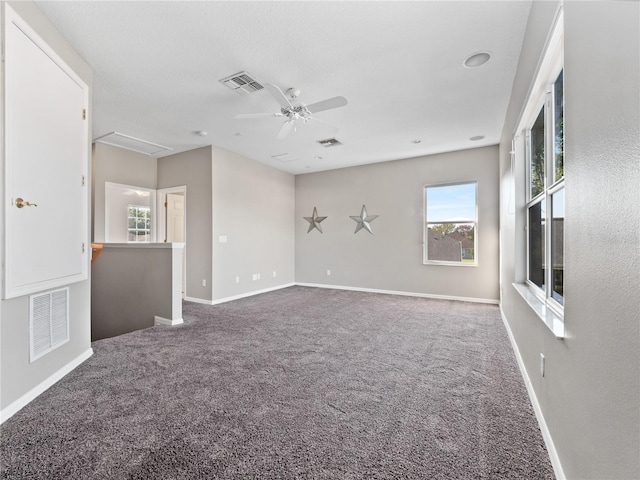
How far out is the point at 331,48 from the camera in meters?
2.62

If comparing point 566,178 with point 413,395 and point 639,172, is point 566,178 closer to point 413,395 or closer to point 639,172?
point 639,172

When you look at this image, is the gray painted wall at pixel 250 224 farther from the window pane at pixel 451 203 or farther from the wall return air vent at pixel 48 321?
the window pane at pixel 451 203

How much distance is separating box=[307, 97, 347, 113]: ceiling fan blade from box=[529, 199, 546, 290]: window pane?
1.94 metres

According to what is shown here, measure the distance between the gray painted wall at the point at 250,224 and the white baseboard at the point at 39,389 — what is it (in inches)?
104

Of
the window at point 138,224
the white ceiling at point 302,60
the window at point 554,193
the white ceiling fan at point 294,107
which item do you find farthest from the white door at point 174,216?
the window at point 554,193

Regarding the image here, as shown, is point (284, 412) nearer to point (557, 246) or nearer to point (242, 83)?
point (557, 246)

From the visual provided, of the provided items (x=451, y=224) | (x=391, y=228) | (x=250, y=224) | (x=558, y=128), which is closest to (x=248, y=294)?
(x=250, y=224)

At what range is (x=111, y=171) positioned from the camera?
5.28 metres

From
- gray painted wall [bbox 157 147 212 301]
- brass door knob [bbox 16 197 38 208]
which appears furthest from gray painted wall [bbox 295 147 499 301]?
brass door knob [bbox 16 197 38 208]

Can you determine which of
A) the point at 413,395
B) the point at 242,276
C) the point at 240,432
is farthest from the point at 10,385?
the point at 242,276

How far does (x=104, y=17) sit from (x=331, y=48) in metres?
1.78

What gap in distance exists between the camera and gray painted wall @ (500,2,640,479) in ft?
2.68

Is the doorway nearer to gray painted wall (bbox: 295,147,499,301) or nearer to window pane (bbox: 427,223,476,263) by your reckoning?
gray painted wall (bbox: 295,147,499,301)

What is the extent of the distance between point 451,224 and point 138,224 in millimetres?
5987
